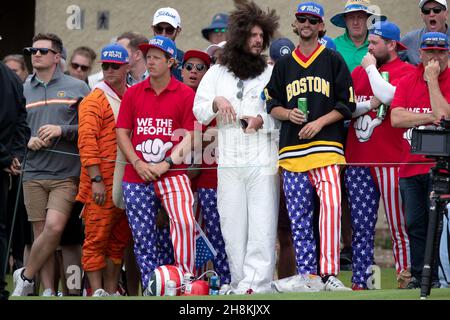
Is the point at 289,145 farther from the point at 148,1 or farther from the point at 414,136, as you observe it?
the point at 148,1

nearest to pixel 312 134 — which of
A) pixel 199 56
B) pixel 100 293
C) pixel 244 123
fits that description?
pixel 244 123

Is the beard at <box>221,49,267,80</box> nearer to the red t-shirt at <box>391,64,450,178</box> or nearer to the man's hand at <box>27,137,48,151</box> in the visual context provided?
the red t-shirt at <box>391,64,450,178</box>

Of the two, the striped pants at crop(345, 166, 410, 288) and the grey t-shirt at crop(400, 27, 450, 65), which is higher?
the grey t-shirt at crop(400, 27, 450, 65)

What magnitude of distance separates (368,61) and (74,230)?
3314mm

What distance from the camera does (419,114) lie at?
10.2 m

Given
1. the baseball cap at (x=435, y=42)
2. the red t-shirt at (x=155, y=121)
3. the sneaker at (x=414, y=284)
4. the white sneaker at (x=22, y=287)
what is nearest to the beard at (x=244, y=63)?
the red t-shirt at (x=155, y=121)

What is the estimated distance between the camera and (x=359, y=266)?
10.7 meters

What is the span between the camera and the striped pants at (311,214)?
10.2 m

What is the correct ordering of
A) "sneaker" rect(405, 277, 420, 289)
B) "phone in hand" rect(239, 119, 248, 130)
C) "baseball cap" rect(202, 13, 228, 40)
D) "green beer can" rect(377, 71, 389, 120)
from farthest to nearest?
"baseball cap" rect(202, 13, 228, 40) → "phone in hand" rect(239, 119, 248, 130) → "green beer can" rect(377, 71, 389, 120) → "sneaker" rect(405, 277, 420, 289)

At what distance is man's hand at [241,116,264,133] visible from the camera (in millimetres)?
10702

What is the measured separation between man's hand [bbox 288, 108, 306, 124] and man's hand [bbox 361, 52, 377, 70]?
0.80 meters

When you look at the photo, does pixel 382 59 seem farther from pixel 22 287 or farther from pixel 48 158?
pixel 22 287

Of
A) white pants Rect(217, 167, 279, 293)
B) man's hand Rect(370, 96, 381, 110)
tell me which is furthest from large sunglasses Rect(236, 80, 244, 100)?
man's hand Rect(370, 96, 381, 110)

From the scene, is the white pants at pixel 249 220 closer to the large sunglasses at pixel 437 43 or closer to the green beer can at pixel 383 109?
the green beer can at pixel 383 109
